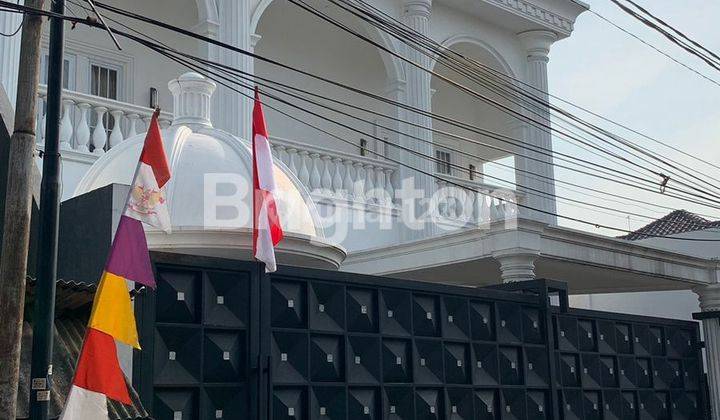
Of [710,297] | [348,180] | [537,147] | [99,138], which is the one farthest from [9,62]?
[537,147]

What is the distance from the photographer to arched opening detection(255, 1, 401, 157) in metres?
21.0

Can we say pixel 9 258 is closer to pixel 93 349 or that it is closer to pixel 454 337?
pixel 93 349

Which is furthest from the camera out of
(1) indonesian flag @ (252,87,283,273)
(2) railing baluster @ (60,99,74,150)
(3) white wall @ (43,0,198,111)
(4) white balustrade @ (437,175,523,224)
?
(4) white balustrade @ (437,175,523,224)

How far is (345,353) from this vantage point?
9.41 meters

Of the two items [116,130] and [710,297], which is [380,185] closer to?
[116,130]

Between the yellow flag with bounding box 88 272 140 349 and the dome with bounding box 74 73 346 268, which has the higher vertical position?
the dome with bounding box 74 73 346 268

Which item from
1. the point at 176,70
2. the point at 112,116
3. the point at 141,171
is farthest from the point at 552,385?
the point at 176,70

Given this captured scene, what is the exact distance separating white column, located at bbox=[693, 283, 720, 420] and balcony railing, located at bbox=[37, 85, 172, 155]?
8.60 m

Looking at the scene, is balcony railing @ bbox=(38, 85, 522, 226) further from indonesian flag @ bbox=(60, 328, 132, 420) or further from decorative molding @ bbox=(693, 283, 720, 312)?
indonesian flag @ bbox=(60, 328, 132, 420)

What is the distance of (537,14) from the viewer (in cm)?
2295

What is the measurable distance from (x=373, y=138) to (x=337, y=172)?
214 centimetres

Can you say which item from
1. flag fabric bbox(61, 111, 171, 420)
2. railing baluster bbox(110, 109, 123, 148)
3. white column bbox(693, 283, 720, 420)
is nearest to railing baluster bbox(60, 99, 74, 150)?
railing baluster bbox(110, 109, 123, 148)

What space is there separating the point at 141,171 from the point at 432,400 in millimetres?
3991

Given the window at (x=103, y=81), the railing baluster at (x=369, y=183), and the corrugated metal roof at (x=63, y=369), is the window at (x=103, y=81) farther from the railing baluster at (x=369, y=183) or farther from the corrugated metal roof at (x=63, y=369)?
the corrugated metal roof at (x=63, y=369)
